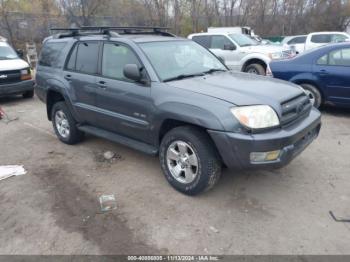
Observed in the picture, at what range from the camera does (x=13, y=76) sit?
9.24m

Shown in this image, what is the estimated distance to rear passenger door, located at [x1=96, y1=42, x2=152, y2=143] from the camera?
13.4 feet

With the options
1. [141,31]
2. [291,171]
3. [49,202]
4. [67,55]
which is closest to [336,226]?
[291,171]

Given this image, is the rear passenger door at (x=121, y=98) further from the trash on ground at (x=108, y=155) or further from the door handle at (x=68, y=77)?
the door handle at (x=68, y=77)

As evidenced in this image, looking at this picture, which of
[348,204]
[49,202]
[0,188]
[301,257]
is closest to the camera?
[301,257]

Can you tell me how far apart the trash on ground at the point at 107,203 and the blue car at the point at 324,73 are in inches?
182

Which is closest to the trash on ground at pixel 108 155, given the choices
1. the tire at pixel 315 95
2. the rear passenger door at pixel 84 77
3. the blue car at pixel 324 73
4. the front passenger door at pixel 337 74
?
the rear passenger door at pixel 84 77

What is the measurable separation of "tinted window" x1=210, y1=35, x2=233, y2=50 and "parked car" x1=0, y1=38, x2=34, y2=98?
20.2 feet

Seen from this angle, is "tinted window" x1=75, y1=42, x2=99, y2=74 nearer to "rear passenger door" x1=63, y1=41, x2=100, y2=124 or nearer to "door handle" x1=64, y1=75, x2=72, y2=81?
"rear passenger door" x1=63, y1=41, x2=100, y2=124

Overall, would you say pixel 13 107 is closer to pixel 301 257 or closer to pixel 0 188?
pixel 0 188

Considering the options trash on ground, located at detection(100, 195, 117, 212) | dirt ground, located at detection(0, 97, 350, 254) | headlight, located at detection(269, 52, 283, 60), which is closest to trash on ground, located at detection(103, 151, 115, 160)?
dirt ground, located at detection(0, 97, 350, 254)

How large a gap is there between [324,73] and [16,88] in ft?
25.8

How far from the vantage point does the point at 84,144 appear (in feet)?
19.0

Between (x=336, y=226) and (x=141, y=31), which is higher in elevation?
(x=141, y=31)

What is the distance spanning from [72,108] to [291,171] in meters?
3.40
